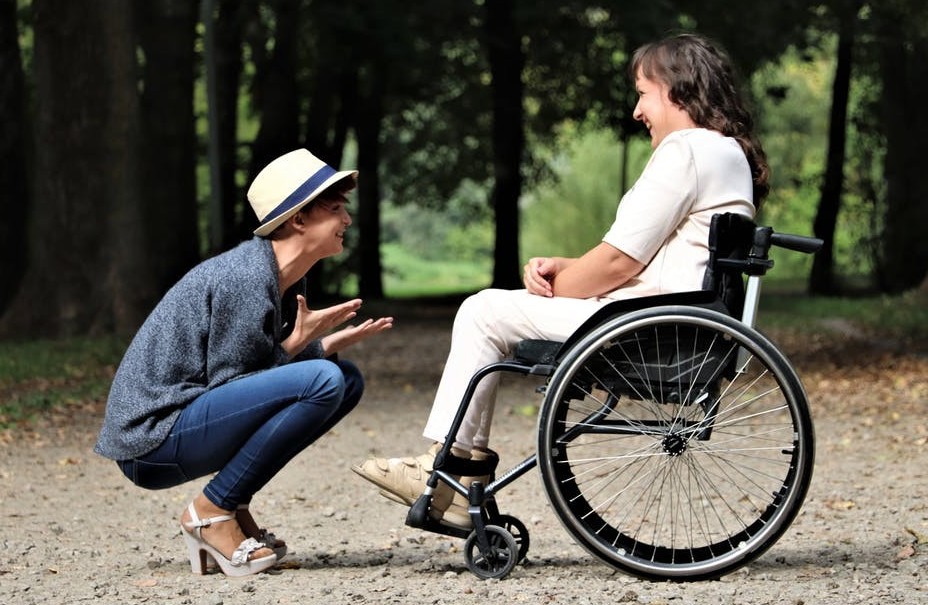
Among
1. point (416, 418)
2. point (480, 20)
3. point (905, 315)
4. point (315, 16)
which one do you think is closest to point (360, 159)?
point (480, 20)

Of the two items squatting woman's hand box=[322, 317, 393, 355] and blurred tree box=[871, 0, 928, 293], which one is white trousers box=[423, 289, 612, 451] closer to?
squatting woman's hand box=[322, 317, 393, 355]

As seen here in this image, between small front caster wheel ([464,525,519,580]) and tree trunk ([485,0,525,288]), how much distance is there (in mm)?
17214

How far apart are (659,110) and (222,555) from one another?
1.93 meters

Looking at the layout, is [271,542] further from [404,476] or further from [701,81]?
[701,81]

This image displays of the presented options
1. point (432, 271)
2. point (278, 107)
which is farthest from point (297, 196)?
point (432, 271)

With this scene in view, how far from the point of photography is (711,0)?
20875 millimetres

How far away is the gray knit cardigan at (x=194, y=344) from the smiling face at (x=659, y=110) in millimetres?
1224

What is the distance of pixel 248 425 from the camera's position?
14.7ft

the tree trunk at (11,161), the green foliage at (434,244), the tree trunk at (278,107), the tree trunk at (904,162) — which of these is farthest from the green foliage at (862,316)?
the green foliage at (434,244)

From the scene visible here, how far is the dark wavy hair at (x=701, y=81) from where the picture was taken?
14.5ft

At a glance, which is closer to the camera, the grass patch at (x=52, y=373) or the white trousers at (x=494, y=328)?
the white trousers at (x=494, y=328)

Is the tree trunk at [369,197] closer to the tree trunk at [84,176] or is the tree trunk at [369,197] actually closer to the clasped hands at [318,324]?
the tree trunk at [84,176]

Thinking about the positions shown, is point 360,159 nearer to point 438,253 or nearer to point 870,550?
point 870,550

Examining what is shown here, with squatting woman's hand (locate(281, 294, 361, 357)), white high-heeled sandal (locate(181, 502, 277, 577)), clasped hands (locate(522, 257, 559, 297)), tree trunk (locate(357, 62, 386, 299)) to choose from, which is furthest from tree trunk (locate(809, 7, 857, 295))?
white high-heeled sandal (locate(181, 502, 277, 577))
